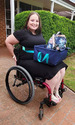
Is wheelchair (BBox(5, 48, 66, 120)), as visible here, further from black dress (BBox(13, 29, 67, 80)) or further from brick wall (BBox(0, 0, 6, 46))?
brick wall (BBox(0, 0, 6, 46))

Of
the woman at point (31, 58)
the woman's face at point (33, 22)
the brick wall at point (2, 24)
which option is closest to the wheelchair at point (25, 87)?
the woman at point (31, 58)

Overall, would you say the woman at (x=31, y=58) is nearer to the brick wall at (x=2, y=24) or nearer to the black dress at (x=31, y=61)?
the black dress at (x=31, y=61)

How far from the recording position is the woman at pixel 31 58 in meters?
1.50

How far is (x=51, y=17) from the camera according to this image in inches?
151

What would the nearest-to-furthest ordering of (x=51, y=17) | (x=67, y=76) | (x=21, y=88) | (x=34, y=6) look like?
(x=21, y=88)
(x=67, y=76)
(x=51, y=17)
(x=34, y=6)

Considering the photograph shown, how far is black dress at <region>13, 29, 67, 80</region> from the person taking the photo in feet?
4.88

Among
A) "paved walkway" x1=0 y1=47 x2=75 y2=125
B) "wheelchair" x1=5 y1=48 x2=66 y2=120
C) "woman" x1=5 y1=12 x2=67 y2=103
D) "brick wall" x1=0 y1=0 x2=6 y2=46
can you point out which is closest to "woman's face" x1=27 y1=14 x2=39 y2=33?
"woman" x1=5 y1=12 x2=67 y2=103

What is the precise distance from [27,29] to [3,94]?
4.54ft

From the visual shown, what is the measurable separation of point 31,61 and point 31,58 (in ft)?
0.28

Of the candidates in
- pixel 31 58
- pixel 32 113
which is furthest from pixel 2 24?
pixel 32 113

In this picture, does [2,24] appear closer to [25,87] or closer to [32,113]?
[25,87]

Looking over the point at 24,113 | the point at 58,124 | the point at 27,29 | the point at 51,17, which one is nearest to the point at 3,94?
the point at 24,113

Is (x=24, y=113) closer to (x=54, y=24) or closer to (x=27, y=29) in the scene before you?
(x=27, y=29)

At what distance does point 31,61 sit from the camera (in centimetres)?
163
